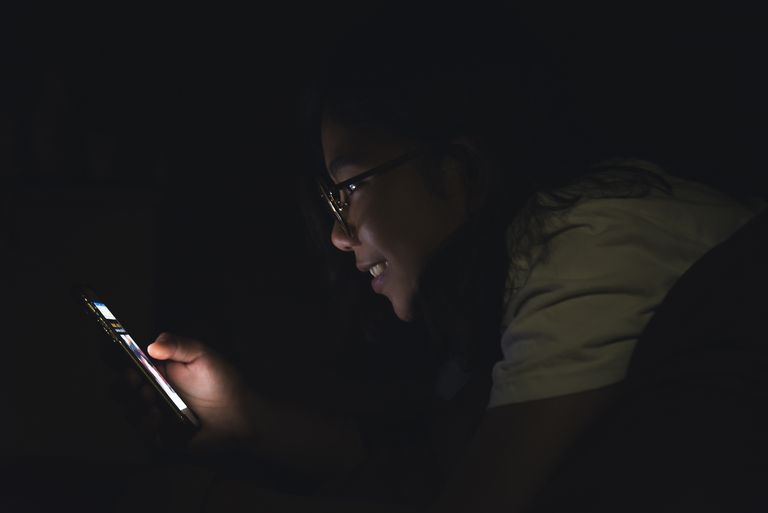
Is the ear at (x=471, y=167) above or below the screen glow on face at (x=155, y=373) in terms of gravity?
above

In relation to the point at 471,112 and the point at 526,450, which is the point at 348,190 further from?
the point at 526,450

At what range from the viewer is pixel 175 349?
4.15 ft

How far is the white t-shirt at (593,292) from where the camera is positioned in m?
0.80

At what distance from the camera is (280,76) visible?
191cm

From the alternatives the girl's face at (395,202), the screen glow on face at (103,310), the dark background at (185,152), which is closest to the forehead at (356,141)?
the girl's face at (395,202)

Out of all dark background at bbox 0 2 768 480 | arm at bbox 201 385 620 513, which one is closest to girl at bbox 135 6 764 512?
arm at bbox 201 385 620 513

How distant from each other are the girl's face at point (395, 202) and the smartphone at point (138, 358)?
15.6 inches

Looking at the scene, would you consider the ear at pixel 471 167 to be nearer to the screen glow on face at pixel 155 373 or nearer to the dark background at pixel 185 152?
the dark background at pixel 185 152

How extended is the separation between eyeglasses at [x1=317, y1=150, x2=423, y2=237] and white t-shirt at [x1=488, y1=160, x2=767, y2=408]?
0.89 ft

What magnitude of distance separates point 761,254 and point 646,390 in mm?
178

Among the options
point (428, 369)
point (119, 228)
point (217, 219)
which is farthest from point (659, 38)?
point (119, 228)

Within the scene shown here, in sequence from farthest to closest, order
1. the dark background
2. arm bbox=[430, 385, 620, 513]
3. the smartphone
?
the dark background < the smartphone < arm bbox=[430, 385, 620, 513]

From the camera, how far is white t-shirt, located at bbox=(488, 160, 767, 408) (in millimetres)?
797

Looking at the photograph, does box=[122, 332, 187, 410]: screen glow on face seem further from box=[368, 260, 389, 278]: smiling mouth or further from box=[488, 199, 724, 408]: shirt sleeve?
box=[488, 199, 724, 408]: shirt sleeve
